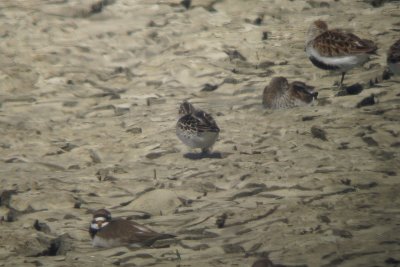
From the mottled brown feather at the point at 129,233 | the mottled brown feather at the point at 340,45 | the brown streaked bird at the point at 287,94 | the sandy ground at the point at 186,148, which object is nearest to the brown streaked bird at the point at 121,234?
the mottled brown feather at the point at 129,233

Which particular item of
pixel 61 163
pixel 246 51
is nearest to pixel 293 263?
pixel 61 163

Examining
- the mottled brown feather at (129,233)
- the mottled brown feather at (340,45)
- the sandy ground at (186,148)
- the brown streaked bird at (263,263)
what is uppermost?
the brown streaked bird at (263,263)

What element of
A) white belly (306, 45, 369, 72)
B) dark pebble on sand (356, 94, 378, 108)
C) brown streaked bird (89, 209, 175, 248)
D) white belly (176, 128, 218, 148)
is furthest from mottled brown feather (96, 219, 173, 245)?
white belly (306, 45, 369, 72)

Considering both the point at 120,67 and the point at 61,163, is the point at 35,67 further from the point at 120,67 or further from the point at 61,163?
the point at 61,163

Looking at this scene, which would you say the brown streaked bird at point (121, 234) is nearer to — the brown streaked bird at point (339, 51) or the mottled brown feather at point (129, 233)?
the mottled brown feather at point (129, 233)

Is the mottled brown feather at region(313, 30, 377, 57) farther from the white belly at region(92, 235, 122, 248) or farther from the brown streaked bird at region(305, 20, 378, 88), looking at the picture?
the white belly at region(92, 235, 122, 248)

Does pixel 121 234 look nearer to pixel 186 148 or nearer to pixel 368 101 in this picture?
pixel 186 148
